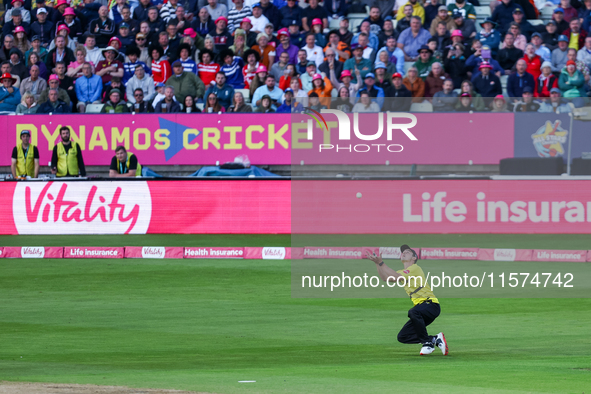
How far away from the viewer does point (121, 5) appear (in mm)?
27094

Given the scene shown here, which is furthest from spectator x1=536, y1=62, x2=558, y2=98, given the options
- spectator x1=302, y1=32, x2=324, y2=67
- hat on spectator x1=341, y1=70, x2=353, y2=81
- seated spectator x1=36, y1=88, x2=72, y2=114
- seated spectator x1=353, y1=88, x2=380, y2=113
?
seated spectator x1=36, y1=88, x2=72, y2=114

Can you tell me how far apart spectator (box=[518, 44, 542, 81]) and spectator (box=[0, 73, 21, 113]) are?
46.7 ft

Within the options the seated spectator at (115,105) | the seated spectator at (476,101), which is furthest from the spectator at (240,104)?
the seated spectator at (476,101)

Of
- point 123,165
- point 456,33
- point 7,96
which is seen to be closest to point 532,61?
point 456,33

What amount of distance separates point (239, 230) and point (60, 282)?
602 centimetres

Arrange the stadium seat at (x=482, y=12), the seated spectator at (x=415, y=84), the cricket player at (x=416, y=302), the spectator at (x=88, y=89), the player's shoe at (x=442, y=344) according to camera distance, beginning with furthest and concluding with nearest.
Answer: the stadium seat at (x=482, y=12) < the spectator at (x=88, y=89) < the seated spectator at (x=415, y=84) < the cricket player at (x=416, y=302) < the player's shoe at (x=442, y=344)

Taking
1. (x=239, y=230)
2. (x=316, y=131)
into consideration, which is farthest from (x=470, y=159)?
(x=239, y=230)

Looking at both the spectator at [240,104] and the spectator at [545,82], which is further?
the spectator at [240,104]

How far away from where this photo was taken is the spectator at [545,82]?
2312 centimetres

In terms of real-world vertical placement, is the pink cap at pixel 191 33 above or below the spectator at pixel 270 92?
above

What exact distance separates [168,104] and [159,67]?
1.69m

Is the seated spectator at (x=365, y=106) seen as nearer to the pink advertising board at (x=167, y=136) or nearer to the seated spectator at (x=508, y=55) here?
the pink advertising board at (x=167, y=136)

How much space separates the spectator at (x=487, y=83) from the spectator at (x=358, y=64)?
298 centimetres

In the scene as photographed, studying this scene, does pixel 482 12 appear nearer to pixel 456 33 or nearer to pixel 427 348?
pixel 456 33
